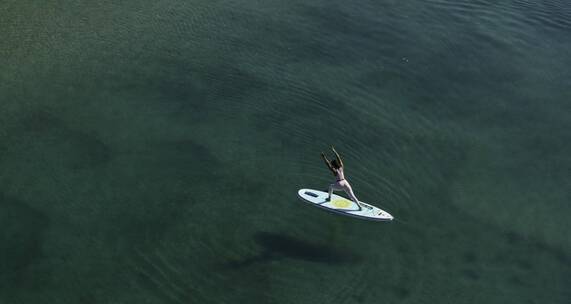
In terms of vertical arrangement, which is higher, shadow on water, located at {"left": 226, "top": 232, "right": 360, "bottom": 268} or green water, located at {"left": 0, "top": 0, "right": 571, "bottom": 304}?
green water, located at {"left": 0, "top": 0, "right": 571, "bottom": 304}

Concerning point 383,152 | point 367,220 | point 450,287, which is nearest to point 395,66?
point 383,152

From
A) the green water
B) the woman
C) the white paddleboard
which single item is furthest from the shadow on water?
the woman

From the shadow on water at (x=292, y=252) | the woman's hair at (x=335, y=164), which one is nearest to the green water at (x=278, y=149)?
the shadow on water at (x=292, y=252)

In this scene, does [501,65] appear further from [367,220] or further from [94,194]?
[94,194]

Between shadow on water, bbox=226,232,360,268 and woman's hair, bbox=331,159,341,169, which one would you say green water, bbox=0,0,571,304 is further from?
woman's hair, bbox=331,159,341,169

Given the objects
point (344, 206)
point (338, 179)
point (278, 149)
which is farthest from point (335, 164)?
point (278, 149)

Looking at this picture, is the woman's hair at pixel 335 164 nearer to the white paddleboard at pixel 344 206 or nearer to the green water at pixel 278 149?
the white paddleboard at pixel 344 206

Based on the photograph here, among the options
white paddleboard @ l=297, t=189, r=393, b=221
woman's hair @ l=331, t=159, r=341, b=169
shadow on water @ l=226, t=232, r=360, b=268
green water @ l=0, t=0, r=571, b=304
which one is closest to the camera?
green water @ l=0, t=0, r=571, b=304
